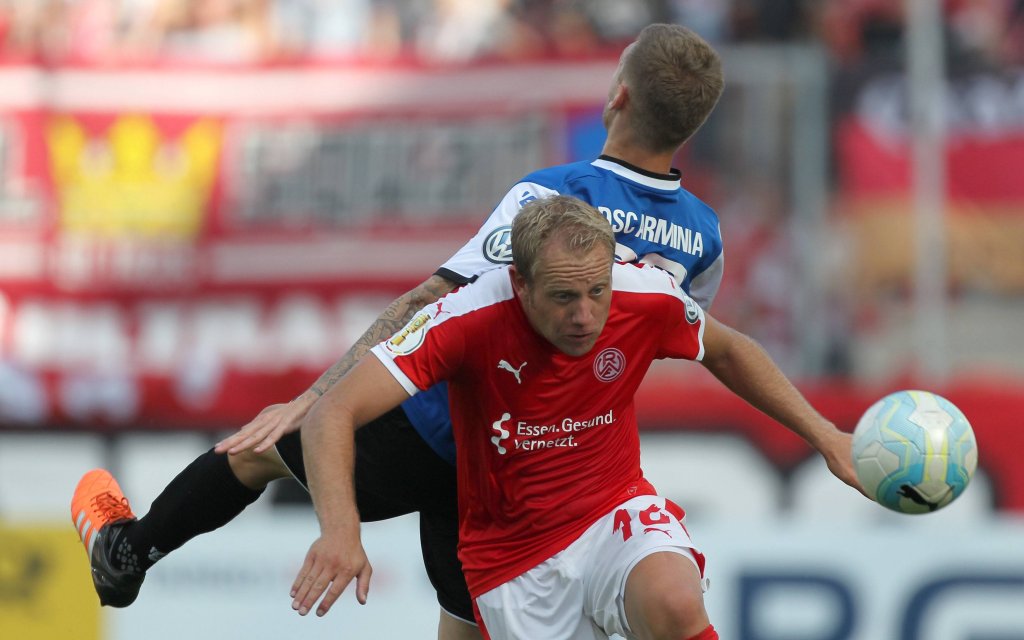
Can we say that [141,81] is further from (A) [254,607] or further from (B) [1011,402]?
(B) [1011,402]

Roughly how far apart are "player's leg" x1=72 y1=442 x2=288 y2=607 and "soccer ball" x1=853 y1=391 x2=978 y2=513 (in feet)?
6.00

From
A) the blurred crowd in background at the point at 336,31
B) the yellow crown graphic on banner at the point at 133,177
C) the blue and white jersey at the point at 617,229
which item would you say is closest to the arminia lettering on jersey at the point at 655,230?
the blue and white jersey at the point at 617,229

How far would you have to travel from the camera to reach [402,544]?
691 cm

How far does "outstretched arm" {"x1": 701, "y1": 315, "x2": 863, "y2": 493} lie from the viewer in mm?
4527

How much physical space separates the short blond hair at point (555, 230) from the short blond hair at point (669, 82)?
506 mm

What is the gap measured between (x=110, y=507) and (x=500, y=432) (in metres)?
1.54

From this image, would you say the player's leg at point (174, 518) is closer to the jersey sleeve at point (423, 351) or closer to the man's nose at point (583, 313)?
the jersey sleeve at point (423, 351)

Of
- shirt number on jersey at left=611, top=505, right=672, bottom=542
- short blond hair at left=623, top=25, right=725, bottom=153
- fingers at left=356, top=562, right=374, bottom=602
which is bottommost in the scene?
shirt number on jersey at left=611, top=505, right=672, bottom=542

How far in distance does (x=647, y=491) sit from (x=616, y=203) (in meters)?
0.90

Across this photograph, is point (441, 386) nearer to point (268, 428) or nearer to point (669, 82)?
point (268, 428)

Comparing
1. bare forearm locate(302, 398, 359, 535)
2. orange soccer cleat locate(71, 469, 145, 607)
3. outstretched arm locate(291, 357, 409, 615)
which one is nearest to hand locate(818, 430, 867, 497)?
outstretched arm locate(291, 357, 409, 615)

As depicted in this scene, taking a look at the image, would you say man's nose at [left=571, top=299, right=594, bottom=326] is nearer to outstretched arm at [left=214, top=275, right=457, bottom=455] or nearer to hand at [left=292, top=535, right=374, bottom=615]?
outstretched arm at [left=214, top=275, right=457, bottom=455]

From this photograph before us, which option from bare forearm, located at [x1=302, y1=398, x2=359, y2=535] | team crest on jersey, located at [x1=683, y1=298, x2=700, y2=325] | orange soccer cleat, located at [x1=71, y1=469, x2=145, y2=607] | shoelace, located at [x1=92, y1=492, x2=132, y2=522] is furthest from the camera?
shoelace, located at [x1=92, y1=492, x2=132, y2=522]

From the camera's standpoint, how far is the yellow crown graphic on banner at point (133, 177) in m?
9.41
